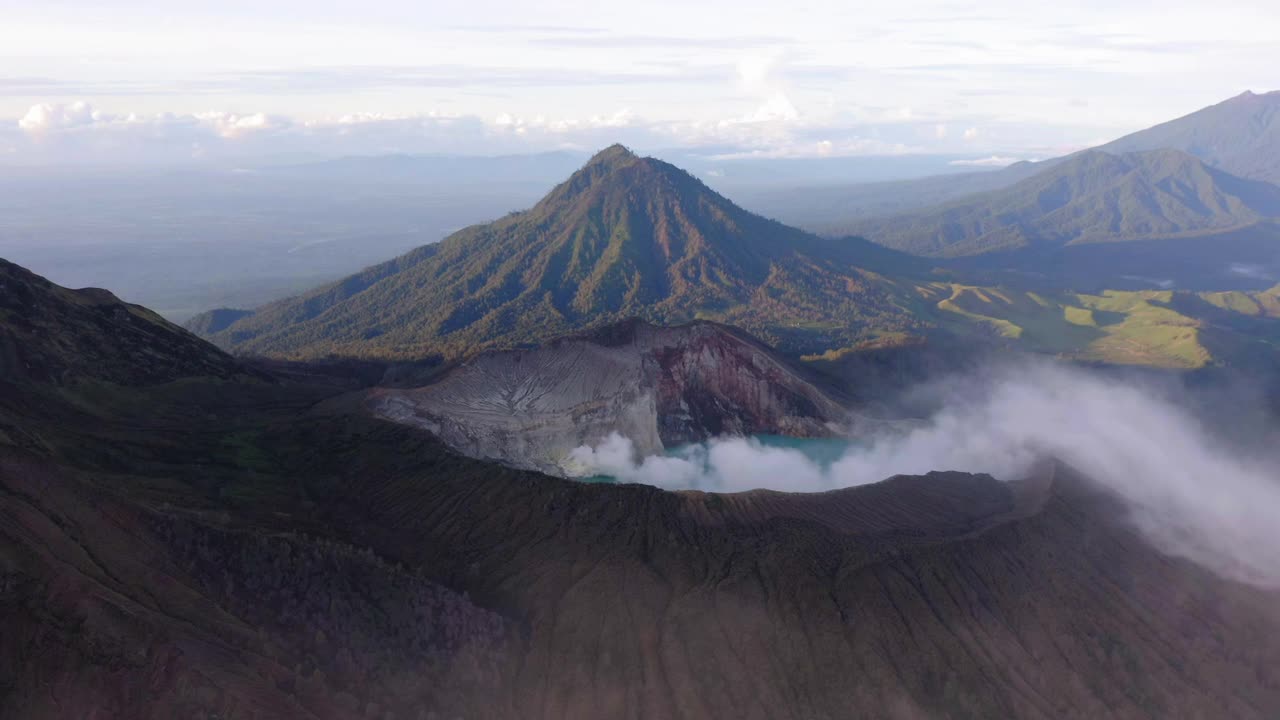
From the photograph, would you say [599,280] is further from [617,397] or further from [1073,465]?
[1073,465]

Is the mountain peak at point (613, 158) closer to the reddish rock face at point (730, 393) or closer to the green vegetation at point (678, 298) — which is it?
the green vegetation at point (678, 298)

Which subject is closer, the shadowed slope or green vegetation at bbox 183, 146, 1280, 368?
the shadowed slope

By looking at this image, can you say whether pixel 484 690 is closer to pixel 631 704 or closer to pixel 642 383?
pixel 631 704

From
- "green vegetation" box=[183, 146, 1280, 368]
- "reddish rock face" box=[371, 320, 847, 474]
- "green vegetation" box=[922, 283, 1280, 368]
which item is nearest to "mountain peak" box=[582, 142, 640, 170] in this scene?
"green vegetation" box=[183, 146, 1280, 368]

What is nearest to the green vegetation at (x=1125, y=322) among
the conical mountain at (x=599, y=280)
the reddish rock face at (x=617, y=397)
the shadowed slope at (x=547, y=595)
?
the conical mountain at (x=599, y=280)

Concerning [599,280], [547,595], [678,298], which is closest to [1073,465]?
[547,595]

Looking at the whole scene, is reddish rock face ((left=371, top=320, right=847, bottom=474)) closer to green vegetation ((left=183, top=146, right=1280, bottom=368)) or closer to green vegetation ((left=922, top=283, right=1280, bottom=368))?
green vegetation ((left=183, top=146, right=1280, bottom=368))

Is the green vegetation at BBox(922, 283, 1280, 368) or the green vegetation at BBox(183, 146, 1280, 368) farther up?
the green vegetation at BBox(183, 146, 1280, 368)
